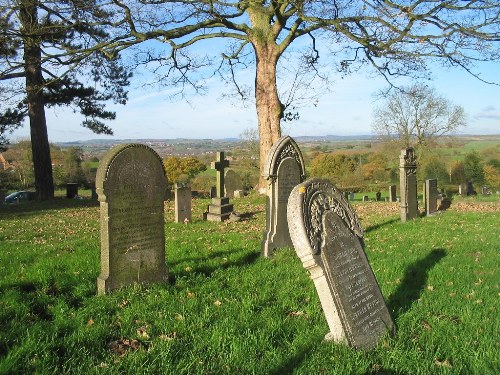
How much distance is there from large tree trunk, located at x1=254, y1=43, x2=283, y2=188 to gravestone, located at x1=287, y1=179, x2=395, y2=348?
1443 cm

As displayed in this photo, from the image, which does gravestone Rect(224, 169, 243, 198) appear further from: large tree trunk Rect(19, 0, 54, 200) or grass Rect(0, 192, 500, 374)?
grass Rect(0, 192, 500, 374)

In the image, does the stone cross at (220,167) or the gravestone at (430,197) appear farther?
the gravestone at (430,197)

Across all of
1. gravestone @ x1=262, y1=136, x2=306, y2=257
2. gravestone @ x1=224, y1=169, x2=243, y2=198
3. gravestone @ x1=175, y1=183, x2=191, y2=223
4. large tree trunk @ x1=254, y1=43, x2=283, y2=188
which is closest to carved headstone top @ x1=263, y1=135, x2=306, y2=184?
gravestone @ x1=262, y1=136, x2=306, y2=257

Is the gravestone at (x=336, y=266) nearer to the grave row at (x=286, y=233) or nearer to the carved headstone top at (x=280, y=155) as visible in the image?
the grave row at (x=286, y=233)

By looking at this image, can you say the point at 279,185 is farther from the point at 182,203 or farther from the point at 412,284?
the point at 182,203

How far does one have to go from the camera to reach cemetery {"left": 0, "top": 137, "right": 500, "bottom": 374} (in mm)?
3658


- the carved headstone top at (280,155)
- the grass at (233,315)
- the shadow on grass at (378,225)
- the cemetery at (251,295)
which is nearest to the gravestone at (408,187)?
the shadow on grass at (378,225)

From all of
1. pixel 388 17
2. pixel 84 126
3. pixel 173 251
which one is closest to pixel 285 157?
pixel 173 251

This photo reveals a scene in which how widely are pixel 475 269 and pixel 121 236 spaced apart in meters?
5.04

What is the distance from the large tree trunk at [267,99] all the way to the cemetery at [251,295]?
10126 millimetres

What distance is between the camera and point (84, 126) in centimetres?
2256

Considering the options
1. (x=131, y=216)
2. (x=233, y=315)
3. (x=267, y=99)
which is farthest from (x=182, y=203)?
(x=233, y=315)

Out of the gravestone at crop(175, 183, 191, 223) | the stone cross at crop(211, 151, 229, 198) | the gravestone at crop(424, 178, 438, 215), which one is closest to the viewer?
the gravestone at crop(175, 183, 191, 223)

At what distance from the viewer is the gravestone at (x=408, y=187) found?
13.1 metres
